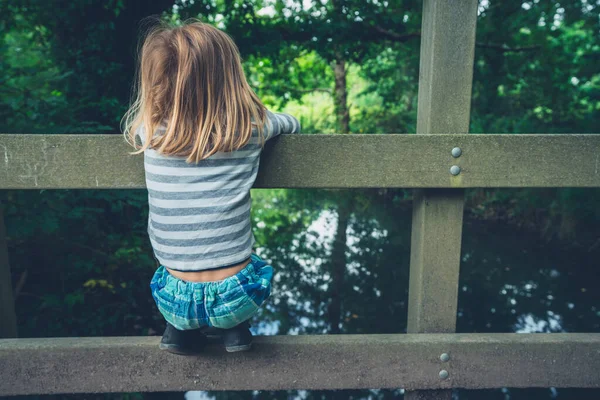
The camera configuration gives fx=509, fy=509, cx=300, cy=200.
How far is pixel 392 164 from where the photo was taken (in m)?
1.67

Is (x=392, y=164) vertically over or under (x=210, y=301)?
over

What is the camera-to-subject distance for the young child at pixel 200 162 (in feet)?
5.09

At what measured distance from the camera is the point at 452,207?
175 cm

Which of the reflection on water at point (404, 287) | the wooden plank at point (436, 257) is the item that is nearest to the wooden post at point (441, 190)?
the wooden plank at point (436, 257)

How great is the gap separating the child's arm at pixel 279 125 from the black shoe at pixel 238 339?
64 centimetres

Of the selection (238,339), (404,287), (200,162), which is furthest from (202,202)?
(404,287)

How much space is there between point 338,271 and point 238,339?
12.8ft

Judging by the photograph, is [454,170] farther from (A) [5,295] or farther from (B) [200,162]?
(A) [5,295]

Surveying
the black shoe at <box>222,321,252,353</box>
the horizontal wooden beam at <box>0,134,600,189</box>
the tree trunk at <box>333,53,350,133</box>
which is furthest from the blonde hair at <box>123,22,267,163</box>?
the tree trunk at <box>333,53,350,133</box>

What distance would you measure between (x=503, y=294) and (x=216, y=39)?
429 centimetres

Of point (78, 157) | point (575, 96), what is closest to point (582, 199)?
point (575, 96)

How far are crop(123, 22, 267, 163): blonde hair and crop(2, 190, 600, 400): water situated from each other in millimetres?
2256

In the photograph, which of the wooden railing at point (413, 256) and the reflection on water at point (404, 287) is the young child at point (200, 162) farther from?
the reflection on water at point (404, 287)

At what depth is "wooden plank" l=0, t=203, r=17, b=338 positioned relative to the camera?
1.77m
